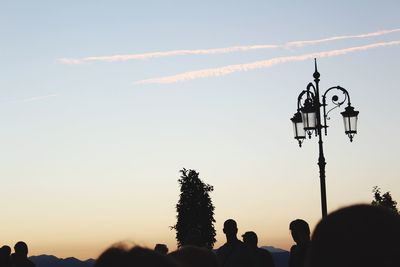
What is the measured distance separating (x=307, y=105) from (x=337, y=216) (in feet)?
56.5

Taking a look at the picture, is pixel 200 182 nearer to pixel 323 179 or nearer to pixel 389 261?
pixel 323 179

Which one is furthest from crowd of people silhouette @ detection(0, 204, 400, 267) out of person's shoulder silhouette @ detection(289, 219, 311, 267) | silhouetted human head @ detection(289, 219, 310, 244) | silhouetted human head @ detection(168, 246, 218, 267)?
silhouetted human head @ detection(289, 219, 310, 244)

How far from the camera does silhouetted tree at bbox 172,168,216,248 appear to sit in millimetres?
Result: 92625

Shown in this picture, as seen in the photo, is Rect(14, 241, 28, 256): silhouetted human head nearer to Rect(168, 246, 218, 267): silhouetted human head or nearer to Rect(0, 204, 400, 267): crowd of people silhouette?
Rect(168, 246, 218, 267): silhouetted human head

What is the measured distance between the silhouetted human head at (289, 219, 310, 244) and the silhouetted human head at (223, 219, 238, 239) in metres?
1.06

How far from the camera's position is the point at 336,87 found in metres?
20.6

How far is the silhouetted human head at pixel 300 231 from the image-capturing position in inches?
405

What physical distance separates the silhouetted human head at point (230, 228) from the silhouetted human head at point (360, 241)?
908 cm

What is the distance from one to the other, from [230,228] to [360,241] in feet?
30.4

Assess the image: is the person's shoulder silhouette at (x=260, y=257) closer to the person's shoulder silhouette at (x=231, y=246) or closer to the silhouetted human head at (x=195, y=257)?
the person's shoulder silhouette at (x=231, y=246)

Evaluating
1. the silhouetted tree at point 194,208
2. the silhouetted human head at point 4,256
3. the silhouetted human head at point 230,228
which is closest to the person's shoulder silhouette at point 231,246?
the silhouetted human head at point 230,228

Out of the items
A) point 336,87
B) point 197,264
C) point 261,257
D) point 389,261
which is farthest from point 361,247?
point 336,87

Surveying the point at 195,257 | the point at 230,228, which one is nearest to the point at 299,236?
the point at 230,228

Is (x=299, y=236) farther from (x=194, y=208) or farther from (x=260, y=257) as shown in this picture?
(x=194, y=208)
